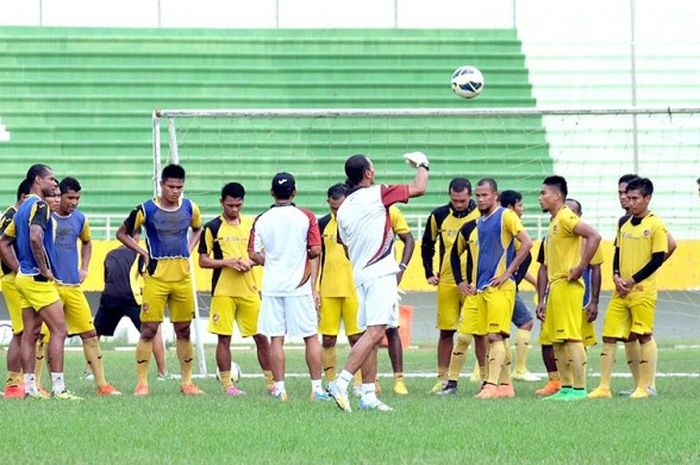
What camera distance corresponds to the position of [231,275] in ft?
52.4

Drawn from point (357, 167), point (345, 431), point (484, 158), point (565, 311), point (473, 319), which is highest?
point (484, 158)

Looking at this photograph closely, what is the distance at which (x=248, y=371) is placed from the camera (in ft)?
67.0

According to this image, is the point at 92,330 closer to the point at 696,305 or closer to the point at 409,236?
the point at 409,236

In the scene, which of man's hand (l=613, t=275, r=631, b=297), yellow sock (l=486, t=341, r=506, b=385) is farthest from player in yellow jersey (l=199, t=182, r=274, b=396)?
man's hand (l=613, t=275, r=631, b=297)

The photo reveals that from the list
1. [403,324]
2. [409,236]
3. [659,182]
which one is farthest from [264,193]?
[409,236]

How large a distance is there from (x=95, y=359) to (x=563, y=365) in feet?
15.3

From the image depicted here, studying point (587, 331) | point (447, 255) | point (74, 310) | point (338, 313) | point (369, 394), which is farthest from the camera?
point (447, 255)

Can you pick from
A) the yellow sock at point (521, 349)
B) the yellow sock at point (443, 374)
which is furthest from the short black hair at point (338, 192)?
the yellow sock at point (521, 349)

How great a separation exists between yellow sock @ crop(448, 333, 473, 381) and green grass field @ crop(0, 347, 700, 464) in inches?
44.8

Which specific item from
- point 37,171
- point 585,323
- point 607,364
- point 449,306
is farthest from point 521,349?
point 37,171

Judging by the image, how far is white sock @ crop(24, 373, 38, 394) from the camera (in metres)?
14.6

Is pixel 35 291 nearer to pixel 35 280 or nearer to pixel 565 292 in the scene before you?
pixel 35 280

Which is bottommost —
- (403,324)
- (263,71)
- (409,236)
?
(403,324)

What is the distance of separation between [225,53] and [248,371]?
19.6m
